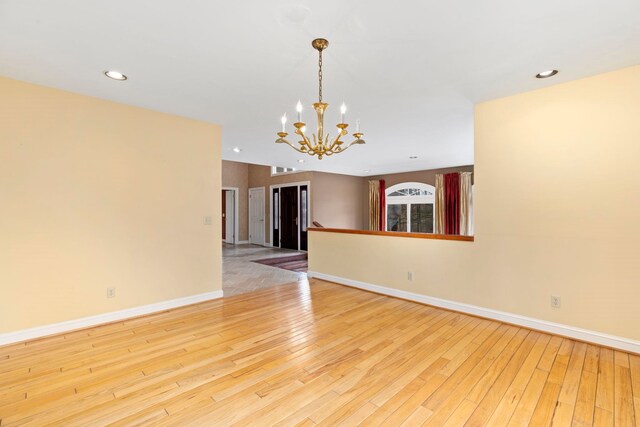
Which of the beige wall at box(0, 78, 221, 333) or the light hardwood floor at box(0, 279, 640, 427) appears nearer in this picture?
the light hardwood floor at box(0, 279, 640, 427)

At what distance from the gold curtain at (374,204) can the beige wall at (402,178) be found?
256 millimetres

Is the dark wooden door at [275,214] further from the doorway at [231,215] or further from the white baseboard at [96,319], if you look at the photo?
the white baseboard at [96,319]

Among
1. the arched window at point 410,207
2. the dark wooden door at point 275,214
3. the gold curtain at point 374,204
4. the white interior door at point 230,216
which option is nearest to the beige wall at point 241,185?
the white interior door at point 230,216

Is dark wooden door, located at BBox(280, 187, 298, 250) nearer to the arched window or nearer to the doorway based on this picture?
the doorway

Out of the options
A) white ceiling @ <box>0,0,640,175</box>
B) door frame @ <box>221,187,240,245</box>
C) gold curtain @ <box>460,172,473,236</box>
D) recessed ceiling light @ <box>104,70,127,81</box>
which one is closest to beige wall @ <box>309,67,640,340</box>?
white ceiling @ <box>0,0,640,175</box>

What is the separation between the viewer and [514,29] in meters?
1.93

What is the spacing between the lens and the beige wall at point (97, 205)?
8.72ft

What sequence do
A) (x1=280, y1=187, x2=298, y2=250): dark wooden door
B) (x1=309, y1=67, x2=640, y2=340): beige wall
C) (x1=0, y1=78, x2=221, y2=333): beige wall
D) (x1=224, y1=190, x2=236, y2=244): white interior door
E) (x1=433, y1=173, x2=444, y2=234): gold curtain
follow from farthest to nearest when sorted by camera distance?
(x1=224, y1=190, x2=236, y2=244): white interior door, (x1=280, y1=187, x2=298, y2=250): dark wooden door, (x1=433, y1=173, x2=444, y2=234): gold curtain, (x1=0, y1=78, x2=221, y2=333): beige wall, (x1=309, y1=67, x2=640, y2=340): beige wall

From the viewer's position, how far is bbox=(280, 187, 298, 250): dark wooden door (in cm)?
881

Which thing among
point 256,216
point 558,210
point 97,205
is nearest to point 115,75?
point 97,205

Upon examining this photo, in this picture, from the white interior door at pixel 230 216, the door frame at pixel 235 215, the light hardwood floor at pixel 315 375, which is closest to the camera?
the light hardwood floor at pixel 315 375

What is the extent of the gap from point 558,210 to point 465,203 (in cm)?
488

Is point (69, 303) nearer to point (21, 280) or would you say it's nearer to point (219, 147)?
point (21, 280)

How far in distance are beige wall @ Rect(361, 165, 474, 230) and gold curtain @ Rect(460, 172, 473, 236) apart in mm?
300
